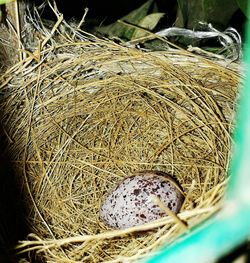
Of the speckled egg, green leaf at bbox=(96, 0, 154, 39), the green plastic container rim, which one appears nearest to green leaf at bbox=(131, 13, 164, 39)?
green leaf at bbox=(96, 0, 154, 39)

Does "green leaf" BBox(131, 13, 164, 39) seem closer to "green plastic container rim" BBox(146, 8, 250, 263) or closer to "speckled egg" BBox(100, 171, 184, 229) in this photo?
"speckled egg" BBox(100, 171, 184, 229)

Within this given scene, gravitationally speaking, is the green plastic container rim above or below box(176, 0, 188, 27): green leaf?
above

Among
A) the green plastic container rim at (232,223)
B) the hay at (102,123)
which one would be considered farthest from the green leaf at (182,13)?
the green plastic container rim at (232,223)

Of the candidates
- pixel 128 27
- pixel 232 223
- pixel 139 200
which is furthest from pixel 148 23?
pixel 232 223

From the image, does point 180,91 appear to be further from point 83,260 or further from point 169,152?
point 83,260

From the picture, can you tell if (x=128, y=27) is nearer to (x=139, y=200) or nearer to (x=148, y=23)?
(x=148, y=23)

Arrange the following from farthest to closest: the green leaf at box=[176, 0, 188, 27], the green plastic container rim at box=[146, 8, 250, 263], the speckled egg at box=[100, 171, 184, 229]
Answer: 1. the green leaf at box=[176, 0, 188, 27]
2. the speckled egg at box=[100, 171, 184, 229]
3. the green plastic container rim at box=[146, 8, 250, 263]

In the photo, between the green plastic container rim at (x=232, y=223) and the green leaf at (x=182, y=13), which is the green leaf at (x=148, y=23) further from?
the green plastic container rim at (x=232, y=223)
